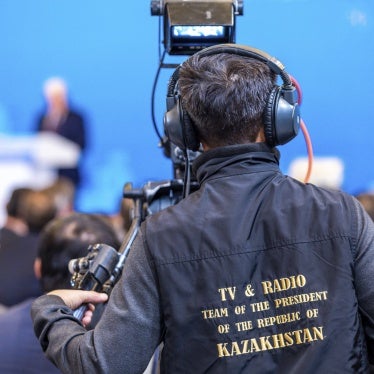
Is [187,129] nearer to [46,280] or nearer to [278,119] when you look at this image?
[278,119]

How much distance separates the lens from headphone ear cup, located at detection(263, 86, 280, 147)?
44.0 inches

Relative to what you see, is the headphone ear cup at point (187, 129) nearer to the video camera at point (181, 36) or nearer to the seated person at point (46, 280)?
the video camera at point (181, 36)

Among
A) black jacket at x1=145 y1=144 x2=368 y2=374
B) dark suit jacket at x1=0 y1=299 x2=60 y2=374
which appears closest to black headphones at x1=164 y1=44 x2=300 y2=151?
black jacket at x1=145 y1=144 x2=368 y2=374

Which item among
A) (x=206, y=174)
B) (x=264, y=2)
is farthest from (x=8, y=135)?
(x=206, y=174)

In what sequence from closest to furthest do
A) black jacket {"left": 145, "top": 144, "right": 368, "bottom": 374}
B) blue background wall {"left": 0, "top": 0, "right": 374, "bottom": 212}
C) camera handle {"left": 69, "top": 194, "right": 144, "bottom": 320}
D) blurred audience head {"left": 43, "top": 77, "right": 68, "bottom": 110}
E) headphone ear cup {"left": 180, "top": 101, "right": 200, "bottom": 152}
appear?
black jacket {"left": 145, "top": 144, "right": 368, "bottom": 374}, headphone ear cup {"left": 180, "top": 101, "right": 200, "bottom": 152}, camera handle {"left": 69, "top": 194, "right": 144, "bottom": 320}, blue background wall {"left": 0, "top": 0, "right": 374, "bottom": 212}, blurred audience head {"left": 43, "top": 77, "right": 68, "bottom": 110}

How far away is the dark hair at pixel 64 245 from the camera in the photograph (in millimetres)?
1827

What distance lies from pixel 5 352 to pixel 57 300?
0.67 meters

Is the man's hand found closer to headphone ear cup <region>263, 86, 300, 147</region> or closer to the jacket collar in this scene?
the jacket collar

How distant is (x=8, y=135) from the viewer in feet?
11.4

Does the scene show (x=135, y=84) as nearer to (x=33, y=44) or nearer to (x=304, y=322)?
(x=33, y=44)

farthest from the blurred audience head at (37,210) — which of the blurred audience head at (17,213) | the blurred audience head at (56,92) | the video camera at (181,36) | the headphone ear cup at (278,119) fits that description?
the headphone ear cup at (278,119)

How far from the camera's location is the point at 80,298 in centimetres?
126

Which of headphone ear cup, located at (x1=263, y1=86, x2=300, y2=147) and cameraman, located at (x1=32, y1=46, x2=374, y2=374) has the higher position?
headphone ear cup, located at (x1=263, y1=86, x2=300, y2=147)

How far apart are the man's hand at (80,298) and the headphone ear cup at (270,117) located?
439mm
